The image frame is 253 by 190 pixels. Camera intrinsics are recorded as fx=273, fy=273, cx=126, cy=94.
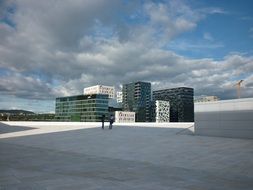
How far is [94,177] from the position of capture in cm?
951

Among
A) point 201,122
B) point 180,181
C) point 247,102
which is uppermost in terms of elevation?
point 247,102

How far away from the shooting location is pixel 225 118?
944 inches

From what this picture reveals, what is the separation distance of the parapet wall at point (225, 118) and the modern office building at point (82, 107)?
13524cm

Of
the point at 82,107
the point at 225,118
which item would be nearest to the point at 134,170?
the point at 225,118

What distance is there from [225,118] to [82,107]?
157m

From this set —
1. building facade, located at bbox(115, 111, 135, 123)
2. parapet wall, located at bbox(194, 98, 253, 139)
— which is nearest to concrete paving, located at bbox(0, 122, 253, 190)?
parapet wall, located at bbox(194, 98, 253, 139)

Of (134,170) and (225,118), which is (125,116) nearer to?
(225,118)

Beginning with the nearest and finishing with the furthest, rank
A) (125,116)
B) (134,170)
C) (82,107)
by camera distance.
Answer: (134,170) < (125,116) < (82,107)

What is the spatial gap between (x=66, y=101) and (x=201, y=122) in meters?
169

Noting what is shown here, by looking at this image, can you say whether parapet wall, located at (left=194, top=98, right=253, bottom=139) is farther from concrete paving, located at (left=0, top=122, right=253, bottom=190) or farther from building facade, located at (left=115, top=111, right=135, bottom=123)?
building facade, located at (left=115, top=111, right=135, bottom=123)

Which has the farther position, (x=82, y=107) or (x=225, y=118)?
(x=82, y=107)

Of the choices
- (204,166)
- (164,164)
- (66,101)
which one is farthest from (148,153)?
(66,101)

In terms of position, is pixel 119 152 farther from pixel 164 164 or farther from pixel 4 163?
pixel 4 163

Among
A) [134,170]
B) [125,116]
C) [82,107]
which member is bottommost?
[134,170]
